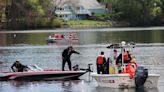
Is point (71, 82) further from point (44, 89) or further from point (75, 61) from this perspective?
point (75, 61)

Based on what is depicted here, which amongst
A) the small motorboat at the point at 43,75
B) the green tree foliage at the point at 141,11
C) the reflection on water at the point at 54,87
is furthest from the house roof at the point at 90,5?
the reflection on water at the point at 54,87

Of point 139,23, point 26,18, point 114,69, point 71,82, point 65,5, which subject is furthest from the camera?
point 65,5

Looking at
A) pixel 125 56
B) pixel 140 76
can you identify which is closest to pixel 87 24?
pixel 125 56

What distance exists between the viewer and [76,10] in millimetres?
188250

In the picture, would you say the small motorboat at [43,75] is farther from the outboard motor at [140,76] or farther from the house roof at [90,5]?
the house roof at [90,5]

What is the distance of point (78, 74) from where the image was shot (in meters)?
37.9

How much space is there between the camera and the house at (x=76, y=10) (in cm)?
18738

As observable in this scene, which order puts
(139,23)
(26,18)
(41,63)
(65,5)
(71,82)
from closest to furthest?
(71,82)
(41,63)
(26,18)
(139,23)
(65,5)

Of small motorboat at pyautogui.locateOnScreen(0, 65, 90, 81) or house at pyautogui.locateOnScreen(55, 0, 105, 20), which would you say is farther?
house at pyautogui.locateOnScreen(55, 0, 105, 20)

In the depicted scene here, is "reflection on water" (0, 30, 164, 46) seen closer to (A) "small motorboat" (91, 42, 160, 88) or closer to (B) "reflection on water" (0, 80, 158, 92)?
(B) "reflection on water" (0, 80, 158, 92)

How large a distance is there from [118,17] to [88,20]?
1097 cm

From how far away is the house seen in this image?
187 metres

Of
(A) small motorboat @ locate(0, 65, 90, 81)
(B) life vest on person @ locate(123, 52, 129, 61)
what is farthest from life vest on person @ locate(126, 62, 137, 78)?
(A) small motorboat @ locate(0, 65, 90, 81)

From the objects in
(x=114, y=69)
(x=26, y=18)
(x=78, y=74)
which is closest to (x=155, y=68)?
(x=78, y=74)
